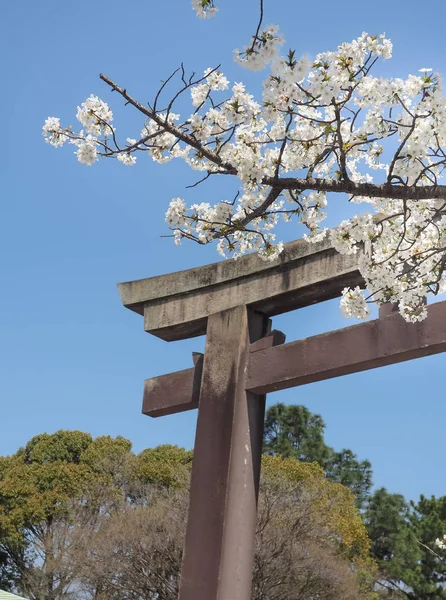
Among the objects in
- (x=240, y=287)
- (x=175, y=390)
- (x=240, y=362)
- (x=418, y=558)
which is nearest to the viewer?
(x=240, y=362)

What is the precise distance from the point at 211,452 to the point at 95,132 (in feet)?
8.05

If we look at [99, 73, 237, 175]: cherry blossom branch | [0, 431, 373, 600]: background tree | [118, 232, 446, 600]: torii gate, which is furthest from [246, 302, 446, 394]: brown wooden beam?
[0, 431, 373, 600]: background tree

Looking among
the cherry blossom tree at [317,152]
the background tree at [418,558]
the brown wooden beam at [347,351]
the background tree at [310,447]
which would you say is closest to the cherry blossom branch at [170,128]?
the cherry blossom tree at [317,152]

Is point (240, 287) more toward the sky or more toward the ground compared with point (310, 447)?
more toward the ground

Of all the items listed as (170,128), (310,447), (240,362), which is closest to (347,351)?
(240,362)

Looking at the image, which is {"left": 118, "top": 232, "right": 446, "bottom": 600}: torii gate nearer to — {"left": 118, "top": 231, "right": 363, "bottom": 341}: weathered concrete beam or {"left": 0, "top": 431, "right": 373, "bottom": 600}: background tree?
{"left": 118, "top": 231, "right": 363, "bottom": 341}: weathered concrete beam

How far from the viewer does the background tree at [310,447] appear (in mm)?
28609

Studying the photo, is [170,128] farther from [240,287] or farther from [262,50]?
[240,287]

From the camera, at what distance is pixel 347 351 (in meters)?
5.02

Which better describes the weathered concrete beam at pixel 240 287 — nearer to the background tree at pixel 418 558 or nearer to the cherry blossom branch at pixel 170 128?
the cherry blossom branch at pixel 170 128

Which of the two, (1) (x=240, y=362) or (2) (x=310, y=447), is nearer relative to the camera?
(1) (x=240, y=362)

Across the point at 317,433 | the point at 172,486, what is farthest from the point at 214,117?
the point at 317,433

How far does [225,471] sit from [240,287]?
139 centimetres

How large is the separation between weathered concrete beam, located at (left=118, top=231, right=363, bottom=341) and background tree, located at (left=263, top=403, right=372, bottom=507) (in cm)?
2347
